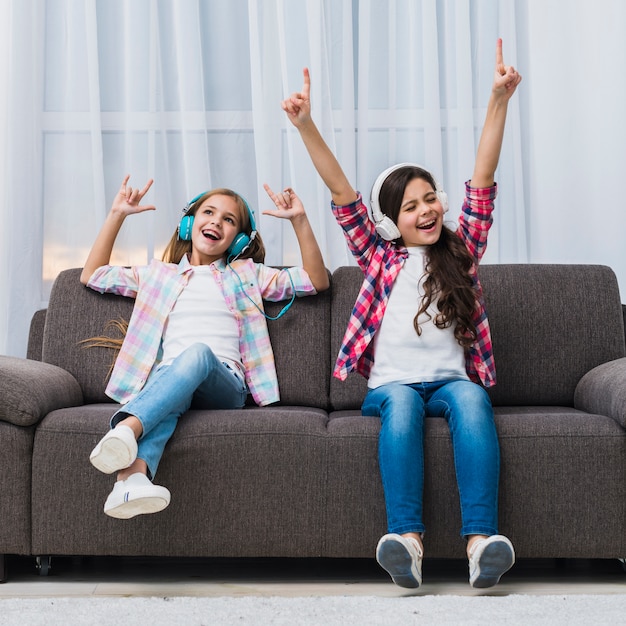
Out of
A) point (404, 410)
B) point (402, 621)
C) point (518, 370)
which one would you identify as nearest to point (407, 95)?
point (518, 370)

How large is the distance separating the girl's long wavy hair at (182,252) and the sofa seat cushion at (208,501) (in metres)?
0.52

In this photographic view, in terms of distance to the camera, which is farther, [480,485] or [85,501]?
[85,501]

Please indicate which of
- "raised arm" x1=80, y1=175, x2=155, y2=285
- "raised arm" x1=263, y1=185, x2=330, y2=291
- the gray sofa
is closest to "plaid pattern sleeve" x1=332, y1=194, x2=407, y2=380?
"raised arm" x1=263, y1=185, x2=330, y2=291

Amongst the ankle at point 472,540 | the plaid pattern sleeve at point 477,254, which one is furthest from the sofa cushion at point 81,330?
the ankle at point 472,540

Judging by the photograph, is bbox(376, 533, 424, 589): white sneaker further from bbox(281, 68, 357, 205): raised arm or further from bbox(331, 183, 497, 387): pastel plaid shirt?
bbox(281, 68, 357, 205): raised arm

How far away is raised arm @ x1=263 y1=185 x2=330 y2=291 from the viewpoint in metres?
2.20

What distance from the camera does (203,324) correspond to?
84.8 inches

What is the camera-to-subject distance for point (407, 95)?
2805 millimetres

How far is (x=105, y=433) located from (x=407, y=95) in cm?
166

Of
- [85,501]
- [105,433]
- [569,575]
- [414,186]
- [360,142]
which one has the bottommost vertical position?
[569,575]

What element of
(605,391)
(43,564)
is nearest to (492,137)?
(605,391)

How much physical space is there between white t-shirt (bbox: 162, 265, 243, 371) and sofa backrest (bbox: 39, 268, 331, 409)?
14cm

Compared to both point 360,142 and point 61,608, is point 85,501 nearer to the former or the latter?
point 61,608

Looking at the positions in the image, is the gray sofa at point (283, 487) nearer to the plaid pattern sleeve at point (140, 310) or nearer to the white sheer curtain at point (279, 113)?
the plaid pattern sleeve at point (140, 310)
